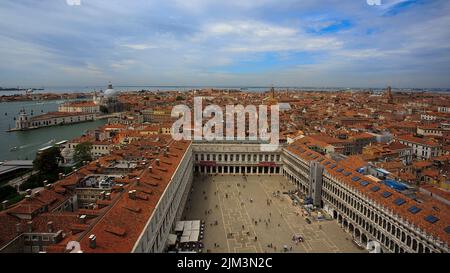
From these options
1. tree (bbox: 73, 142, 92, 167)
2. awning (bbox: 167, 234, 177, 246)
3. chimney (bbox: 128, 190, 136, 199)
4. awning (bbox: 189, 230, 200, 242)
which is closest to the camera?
chimney (bbox: 128, 190, 136, 199)

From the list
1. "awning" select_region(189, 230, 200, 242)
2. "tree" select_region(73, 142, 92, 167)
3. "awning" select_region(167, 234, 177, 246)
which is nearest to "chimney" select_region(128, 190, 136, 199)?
"awning" select_region(167, 234, 177, 246)

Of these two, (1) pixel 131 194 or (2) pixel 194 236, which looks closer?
(1) pixel 131 194

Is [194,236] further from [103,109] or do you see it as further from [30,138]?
[103,109]

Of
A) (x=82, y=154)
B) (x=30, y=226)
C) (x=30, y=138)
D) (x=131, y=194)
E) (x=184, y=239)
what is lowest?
(x=184, y=239)

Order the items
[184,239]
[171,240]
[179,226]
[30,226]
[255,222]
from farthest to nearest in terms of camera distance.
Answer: [255,222], [179,226], [184,239], [171,240], [30,226]

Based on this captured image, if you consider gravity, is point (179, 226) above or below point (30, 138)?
below

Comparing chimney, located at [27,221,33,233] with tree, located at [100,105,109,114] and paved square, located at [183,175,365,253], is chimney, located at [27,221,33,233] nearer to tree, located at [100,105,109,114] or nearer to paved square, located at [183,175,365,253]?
paved square, located at [183,175,365,253]

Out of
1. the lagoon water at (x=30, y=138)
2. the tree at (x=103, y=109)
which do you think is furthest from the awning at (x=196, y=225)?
the tree at (x=103, y=109)

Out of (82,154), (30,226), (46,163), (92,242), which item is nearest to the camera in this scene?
(92,242)

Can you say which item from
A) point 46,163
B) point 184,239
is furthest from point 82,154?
point 184,239
